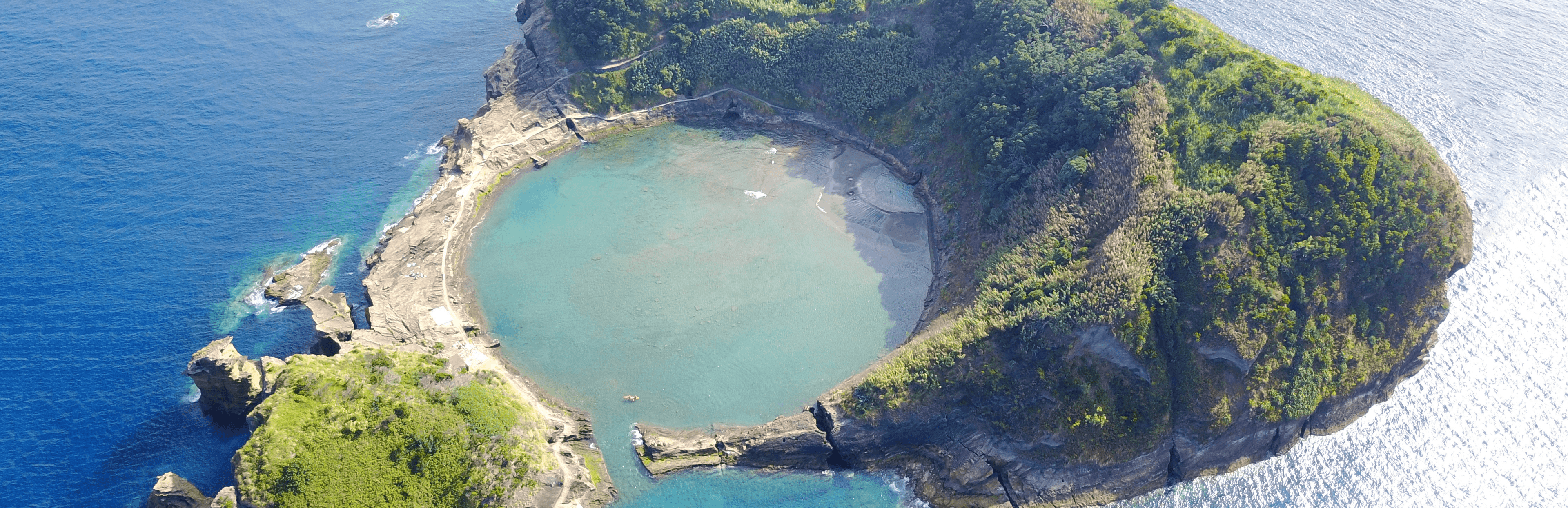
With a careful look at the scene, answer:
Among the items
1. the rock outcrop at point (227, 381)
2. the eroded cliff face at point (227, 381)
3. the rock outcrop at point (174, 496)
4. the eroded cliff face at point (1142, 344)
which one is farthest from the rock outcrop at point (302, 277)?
the rock outcrop at point (174, 496)

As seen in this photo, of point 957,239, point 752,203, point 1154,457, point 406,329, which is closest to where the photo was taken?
point 1154,457

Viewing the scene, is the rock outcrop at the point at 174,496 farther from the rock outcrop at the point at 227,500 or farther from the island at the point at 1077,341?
the rock outcrop at the point at 227,500

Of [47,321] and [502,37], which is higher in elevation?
[502,37]

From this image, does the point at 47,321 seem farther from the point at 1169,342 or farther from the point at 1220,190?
the point at 1220,190

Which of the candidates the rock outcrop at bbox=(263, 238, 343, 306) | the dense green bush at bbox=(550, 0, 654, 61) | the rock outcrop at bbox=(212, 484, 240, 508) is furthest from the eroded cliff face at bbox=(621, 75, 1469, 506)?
the dense green bush at bbox=(550, 0, 654, 61)

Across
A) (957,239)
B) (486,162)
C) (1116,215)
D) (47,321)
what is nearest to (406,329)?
(486,162)

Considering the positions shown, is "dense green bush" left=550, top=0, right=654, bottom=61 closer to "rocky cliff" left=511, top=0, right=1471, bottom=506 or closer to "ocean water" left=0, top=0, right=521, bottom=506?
"ocean water" left=0, top=0, right=521, bottom=506
